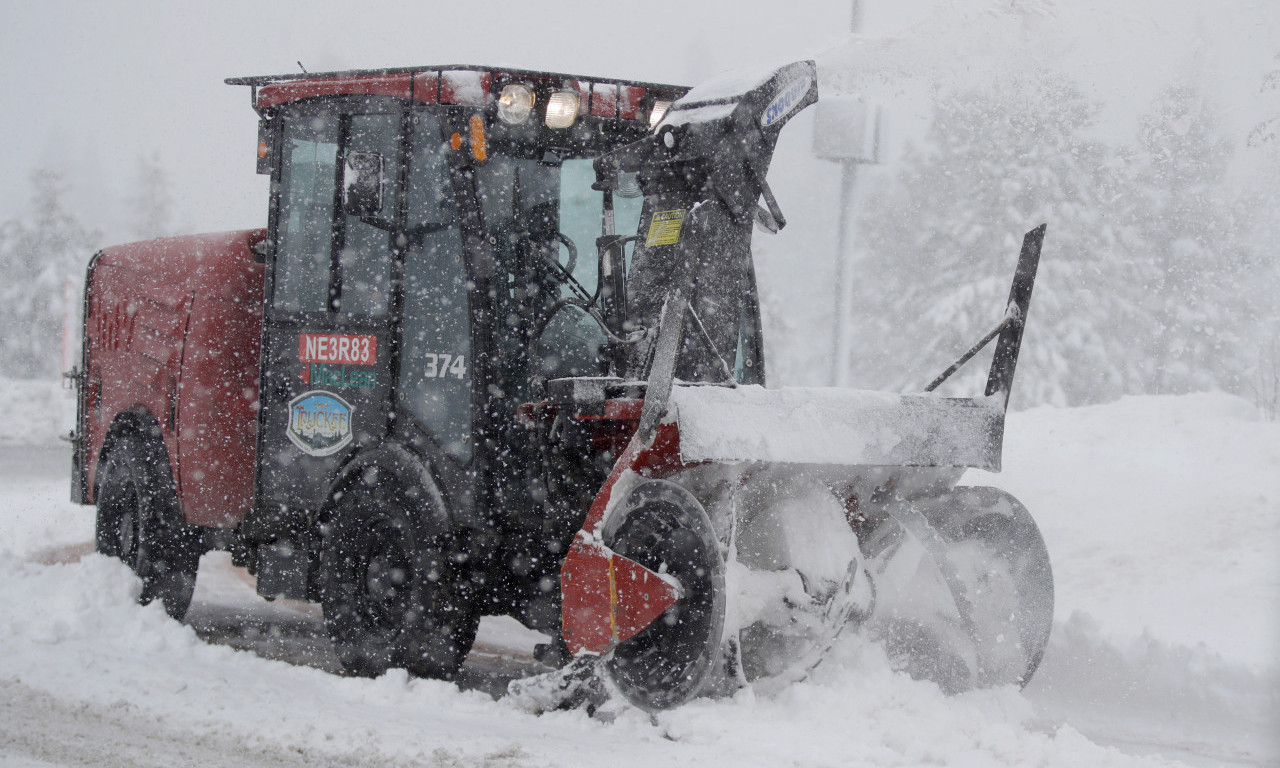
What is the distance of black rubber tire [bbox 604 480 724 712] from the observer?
3668mm

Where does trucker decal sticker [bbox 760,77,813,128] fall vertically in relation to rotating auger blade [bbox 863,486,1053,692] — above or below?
above

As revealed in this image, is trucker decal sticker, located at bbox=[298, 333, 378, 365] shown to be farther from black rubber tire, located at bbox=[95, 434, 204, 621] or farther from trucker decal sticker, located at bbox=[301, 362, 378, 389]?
black rubber tire, located at bbox=[95, 434, 204, 621]

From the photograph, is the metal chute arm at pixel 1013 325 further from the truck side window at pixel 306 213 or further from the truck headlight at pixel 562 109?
the truck side window at pixel 306 213

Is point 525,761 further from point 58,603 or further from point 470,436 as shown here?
point 58,603

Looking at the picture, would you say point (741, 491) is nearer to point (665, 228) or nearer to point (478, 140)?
point (665, 228)

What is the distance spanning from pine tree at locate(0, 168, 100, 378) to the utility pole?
25090 millimetres

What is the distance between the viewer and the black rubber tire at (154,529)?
6215mm

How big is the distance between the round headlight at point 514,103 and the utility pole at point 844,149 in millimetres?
9690

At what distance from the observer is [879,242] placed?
30281 mm

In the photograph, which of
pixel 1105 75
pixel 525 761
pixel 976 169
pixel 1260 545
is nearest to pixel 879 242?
pixel 976 169

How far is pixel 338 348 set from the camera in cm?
520

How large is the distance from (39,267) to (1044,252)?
27220 mm

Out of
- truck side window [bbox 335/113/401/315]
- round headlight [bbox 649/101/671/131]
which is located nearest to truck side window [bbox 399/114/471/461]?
truck side window [bbox 335/113/401/315]

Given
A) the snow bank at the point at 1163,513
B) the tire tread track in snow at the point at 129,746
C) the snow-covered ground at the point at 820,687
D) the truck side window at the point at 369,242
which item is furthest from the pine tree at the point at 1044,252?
the tire tread track in snow at the point at 129,746
